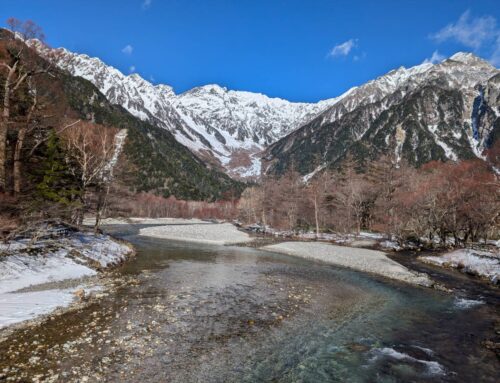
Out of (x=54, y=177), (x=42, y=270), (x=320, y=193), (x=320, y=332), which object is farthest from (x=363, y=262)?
(x=320, y=193)

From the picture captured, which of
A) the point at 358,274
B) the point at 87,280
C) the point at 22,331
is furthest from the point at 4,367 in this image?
the point at 358,274

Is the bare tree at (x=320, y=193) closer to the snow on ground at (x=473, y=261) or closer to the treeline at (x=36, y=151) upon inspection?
the snow on ground at (x=473, y=261)

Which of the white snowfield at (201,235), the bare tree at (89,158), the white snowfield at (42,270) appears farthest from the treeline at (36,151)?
the white snowfield at (201,235)

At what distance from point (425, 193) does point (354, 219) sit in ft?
111

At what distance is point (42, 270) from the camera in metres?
23.6

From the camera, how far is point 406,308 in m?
21.7

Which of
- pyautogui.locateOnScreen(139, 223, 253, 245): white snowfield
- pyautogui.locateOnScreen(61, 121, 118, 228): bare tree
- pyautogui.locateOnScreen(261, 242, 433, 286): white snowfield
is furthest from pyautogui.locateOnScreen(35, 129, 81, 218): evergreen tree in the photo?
pyautogui.locateOnScreen(139, 223, 253, 245): white snowfield

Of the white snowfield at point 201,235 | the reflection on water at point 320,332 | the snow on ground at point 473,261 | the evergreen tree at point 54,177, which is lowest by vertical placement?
the white snowfield at point 201,235

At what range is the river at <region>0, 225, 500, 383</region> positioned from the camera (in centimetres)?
1196

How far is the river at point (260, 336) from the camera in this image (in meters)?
12.0

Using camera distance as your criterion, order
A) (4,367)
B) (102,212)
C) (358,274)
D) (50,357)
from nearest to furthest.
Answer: (4,367) < (50,357) < (358,274) < (102,212)

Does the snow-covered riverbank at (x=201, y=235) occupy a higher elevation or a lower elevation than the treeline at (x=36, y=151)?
lower

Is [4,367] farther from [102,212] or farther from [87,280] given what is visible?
[102,212]

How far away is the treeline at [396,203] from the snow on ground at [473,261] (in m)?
4.65
